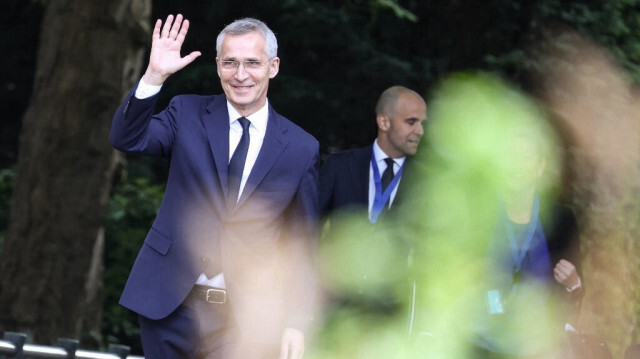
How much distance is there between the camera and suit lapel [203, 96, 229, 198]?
476 centimetres

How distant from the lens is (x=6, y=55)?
15.4 metres

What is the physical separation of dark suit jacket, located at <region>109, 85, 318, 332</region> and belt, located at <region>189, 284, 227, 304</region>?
0.12 feet

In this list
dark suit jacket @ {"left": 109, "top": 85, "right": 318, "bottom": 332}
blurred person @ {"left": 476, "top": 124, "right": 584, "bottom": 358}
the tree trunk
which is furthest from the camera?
the tree trunk

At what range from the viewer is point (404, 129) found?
780 centimetres

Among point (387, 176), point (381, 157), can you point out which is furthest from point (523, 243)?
point (381, 157)

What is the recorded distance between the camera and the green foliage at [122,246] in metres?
12.7

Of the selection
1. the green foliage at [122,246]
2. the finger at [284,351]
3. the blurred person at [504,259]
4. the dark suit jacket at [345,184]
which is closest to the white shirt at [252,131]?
the finger at [284,351]

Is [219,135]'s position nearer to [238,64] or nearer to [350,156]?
[238,64]

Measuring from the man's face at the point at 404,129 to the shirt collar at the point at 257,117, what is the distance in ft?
9.34

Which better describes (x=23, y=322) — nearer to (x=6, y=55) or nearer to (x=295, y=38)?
(x=295, y=38)

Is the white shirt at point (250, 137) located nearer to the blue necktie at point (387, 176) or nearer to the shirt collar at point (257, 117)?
the shirt collar at point (257, 117)

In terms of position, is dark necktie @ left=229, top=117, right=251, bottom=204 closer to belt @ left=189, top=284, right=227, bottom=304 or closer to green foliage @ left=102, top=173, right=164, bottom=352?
belt @ left=189, top=284, right=227, bottom=304

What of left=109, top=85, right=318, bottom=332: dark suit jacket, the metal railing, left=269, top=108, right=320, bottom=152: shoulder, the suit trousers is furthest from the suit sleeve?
the metal railing

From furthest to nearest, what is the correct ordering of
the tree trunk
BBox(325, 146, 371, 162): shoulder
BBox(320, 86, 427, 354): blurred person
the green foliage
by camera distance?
the green foliage < the tree trunk < BBox(325, 146, 371, 162): shoulder < BBox(320, 86, 427, 354): blurred person
